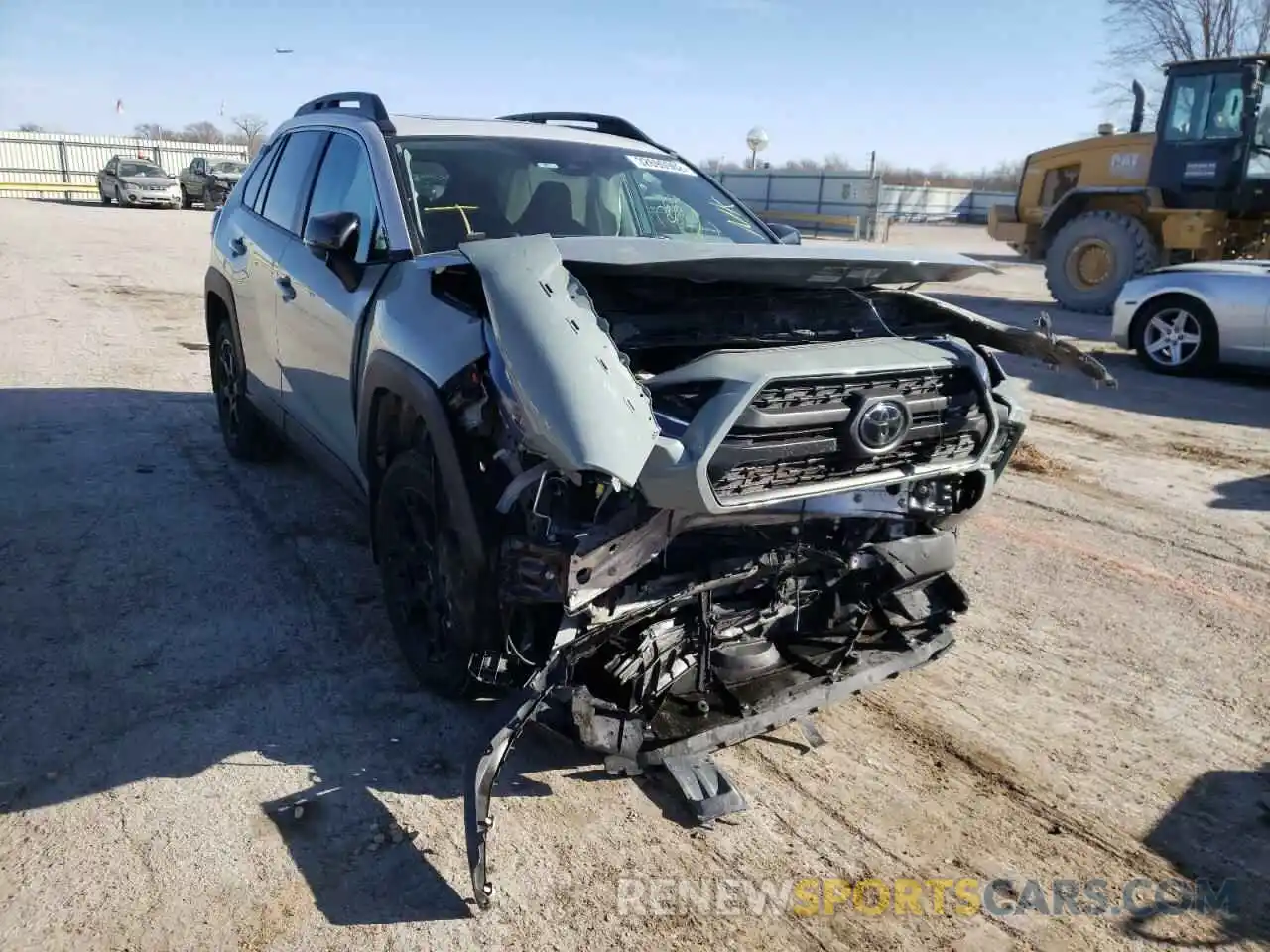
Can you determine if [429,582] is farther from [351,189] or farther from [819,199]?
[819,199]

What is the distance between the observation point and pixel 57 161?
38.5 m

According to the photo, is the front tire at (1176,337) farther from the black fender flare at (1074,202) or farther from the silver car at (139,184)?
the silver car at (139,184)

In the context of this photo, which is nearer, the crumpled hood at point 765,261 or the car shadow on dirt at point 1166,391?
the crumpled hood at point 765,261

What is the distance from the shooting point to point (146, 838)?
8.95 feet

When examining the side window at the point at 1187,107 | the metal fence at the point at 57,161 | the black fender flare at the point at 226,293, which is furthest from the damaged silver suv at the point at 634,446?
the metal fence at the point at 57,161

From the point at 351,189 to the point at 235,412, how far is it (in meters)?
2.32

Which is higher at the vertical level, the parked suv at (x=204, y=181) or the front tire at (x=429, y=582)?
the parked suv at (x=204, y=181)

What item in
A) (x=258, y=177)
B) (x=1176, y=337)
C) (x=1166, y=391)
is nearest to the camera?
(x=258, y=177)

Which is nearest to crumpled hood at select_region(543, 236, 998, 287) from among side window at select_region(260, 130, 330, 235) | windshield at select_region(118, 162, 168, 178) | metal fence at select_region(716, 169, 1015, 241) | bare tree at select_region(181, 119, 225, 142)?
side window at select_region(260, 130, 330, 235)

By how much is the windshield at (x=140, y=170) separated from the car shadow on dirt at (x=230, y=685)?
2985cm

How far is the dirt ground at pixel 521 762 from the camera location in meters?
2.51

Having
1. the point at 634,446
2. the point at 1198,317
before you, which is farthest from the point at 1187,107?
the point at 634,446

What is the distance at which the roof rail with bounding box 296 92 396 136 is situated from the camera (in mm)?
4043

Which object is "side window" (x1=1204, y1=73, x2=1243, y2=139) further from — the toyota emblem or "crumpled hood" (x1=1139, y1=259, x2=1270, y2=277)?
the toyota emblem
